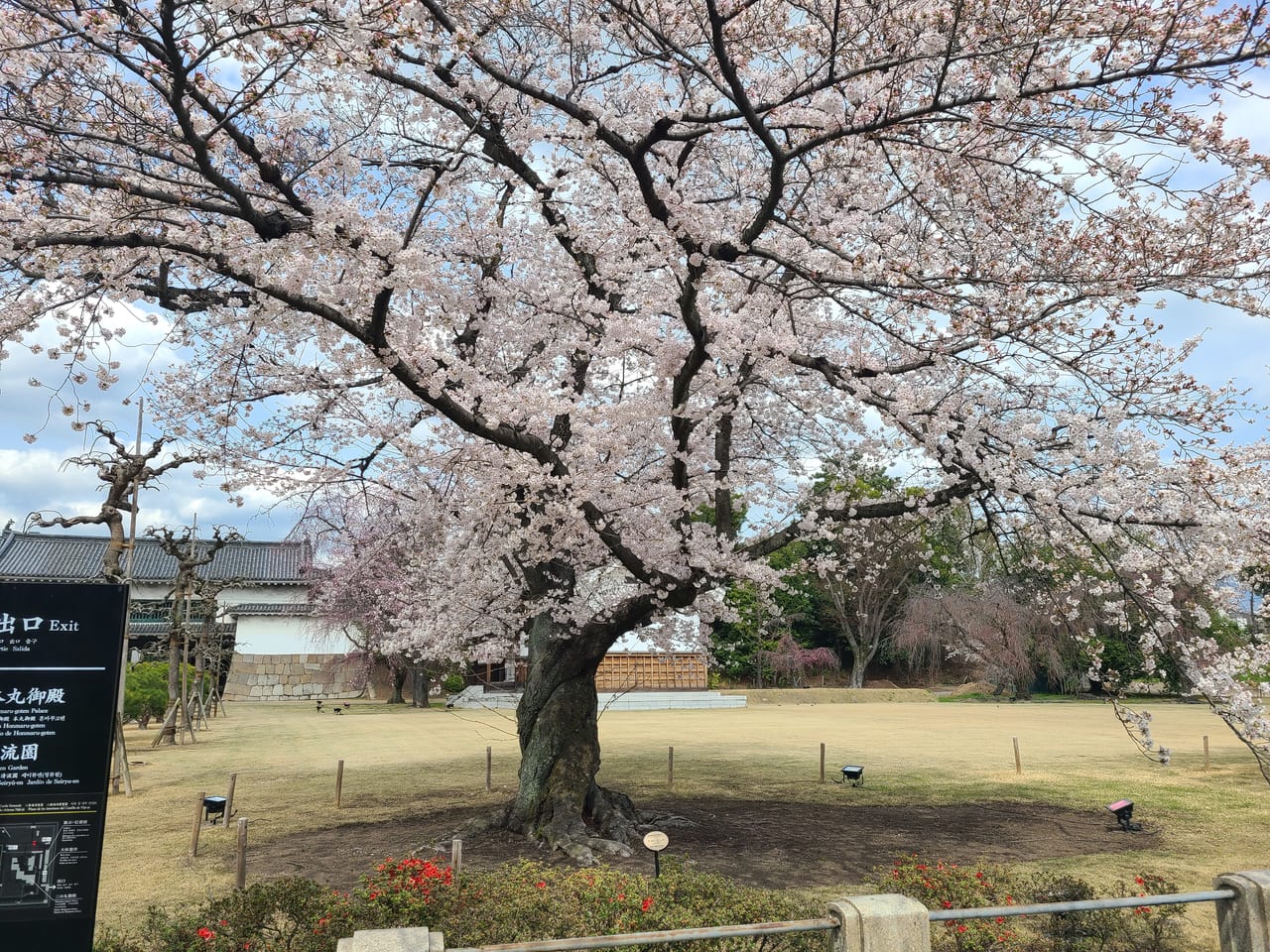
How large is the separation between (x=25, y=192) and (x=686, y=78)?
16.0 feet

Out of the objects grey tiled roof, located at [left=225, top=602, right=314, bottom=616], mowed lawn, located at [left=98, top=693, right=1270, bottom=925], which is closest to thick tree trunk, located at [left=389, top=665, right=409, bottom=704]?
mowed lawn, located at [left=98, top=693, right=1270, bottom=925]

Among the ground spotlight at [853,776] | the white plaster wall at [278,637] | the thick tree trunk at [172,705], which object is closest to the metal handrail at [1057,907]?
the ground spotlight at [853,776]

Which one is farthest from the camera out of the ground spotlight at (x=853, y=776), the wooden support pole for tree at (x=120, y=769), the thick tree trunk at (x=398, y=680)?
the thick tree trunk at (x=398, y=680)

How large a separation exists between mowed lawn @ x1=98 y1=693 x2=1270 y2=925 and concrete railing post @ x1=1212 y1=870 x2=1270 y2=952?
3945mm

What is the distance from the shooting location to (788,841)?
9672 millimetres

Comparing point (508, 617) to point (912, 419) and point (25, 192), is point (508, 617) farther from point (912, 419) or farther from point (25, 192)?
point (25, 192)

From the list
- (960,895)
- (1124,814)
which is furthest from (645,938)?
(1124,814)

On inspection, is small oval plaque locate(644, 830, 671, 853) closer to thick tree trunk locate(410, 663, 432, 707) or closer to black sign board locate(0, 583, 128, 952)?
black sign board locate(0, 583, 128, 952)

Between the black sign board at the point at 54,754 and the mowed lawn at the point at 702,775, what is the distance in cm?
306

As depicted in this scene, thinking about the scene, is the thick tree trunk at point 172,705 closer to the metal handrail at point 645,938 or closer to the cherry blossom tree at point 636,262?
the cherry blossom tree at point 636,262

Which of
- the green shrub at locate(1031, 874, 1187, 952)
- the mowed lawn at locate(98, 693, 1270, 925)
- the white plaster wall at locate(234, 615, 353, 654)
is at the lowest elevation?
the mowed lawn at locate(98, 693, 1270, 925)

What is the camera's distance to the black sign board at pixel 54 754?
13.6ft

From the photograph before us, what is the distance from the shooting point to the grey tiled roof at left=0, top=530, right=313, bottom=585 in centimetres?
3353

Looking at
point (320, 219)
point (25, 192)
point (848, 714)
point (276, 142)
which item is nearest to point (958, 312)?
point (320, 219)
